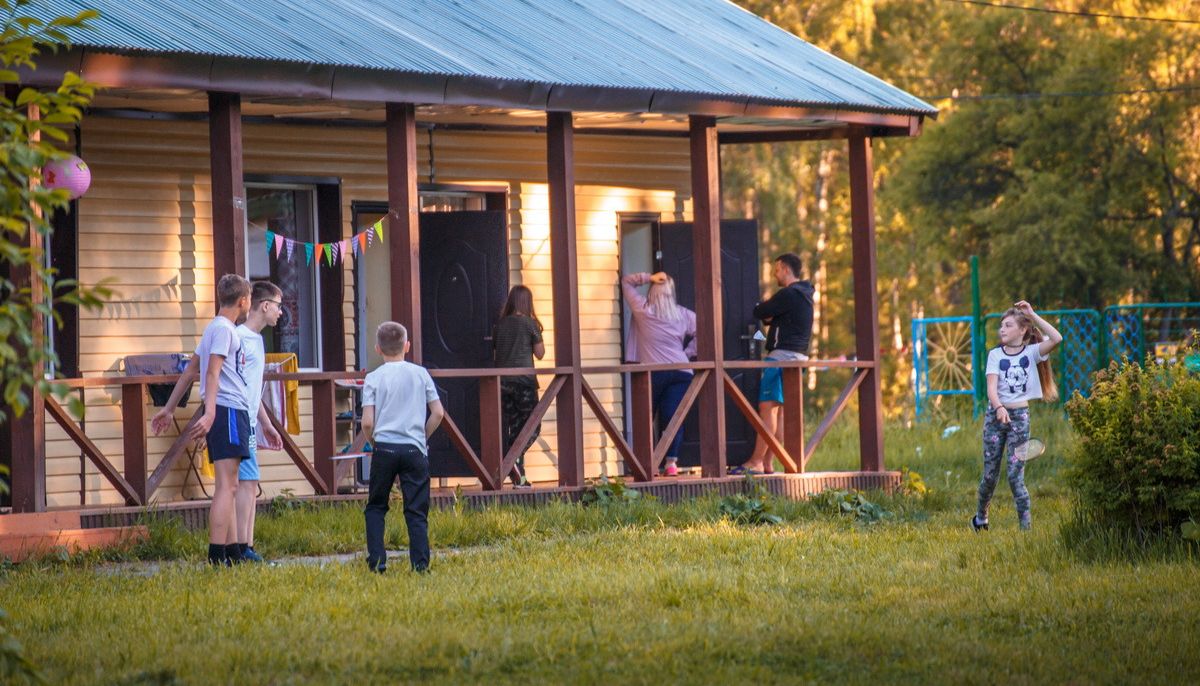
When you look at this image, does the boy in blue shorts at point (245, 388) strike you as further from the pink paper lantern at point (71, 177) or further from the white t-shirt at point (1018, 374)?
the white t-shirt at point (1018, 374)

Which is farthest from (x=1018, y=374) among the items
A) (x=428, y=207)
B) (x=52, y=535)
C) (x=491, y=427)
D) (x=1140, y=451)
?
(x=52, y=535)

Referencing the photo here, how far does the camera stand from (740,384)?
1568 cm

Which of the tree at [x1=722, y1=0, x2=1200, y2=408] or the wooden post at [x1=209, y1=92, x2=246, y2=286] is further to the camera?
the tree at [x1=722, y1=0, x2=1200, y2=408]

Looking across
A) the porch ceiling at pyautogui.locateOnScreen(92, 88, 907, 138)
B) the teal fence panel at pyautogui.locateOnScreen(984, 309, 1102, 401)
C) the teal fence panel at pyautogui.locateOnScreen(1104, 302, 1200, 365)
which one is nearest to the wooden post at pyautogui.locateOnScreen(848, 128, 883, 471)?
the porch ceiling at pyautogui.locateOnScreen(92, 88, 907, 138)

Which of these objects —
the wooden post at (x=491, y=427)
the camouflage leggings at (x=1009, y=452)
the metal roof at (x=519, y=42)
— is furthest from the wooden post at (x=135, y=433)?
the camouflage leggings at (x=1009, y=452)

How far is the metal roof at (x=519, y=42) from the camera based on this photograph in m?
10.7

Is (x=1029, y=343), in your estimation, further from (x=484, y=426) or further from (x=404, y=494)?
(x=404, y=494)

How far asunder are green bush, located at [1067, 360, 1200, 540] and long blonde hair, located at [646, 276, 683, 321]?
5210 mm

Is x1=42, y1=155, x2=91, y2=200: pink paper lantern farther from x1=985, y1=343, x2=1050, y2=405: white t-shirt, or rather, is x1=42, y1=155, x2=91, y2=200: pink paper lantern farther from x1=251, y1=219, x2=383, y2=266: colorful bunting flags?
x1=985, y1=343, x2=1050, y2=405: white t-shirt

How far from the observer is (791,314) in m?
14.1

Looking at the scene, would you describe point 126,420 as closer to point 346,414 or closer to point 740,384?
point 346,414

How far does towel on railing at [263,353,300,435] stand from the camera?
12086mm

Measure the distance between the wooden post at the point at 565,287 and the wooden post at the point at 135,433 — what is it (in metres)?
3.19

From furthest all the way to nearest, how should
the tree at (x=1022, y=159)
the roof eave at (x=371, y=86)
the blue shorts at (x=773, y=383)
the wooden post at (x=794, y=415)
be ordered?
1. the tree at (x=1022, y=159)
2. the blue shorts at (x=773, y=383)
3. the wooden post at (x=794, y=415)
4. the roof eave at (x=371, y=86)
